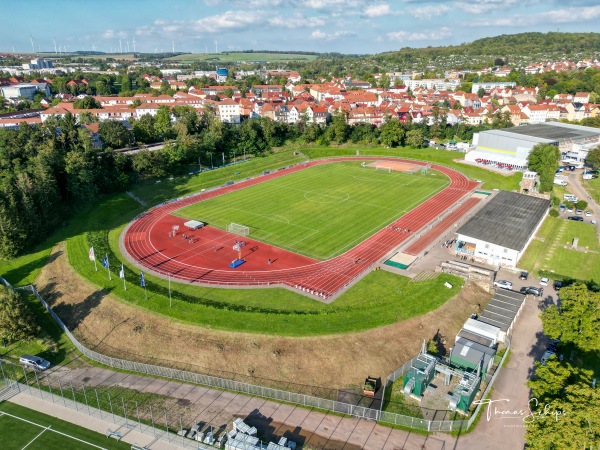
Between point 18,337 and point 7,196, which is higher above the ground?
point 7,196

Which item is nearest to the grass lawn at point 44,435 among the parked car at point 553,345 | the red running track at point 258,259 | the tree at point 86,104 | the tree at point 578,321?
the red running track at point 258,259

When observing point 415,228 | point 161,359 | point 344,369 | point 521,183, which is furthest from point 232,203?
point 521,183

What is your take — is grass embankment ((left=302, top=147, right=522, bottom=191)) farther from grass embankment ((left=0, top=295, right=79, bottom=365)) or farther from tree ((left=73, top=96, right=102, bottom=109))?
grass embankment ((left=0, top=295, right=79, bottom=365))

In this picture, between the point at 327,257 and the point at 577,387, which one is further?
the point at 327,257

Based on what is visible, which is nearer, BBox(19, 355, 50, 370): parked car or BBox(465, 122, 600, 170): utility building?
BBox(19, 355, 50, 370): parked car

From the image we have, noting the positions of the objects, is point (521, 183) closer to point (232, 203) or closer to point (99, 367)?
point (232, 203)

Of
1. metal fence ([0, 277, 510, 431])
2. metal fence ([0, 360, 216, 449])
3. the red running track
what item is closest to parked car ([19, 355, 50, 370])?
metal fence ([0, 360, 216, 449])

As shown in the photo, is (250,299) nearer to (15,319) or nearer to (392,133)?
(15,319)
